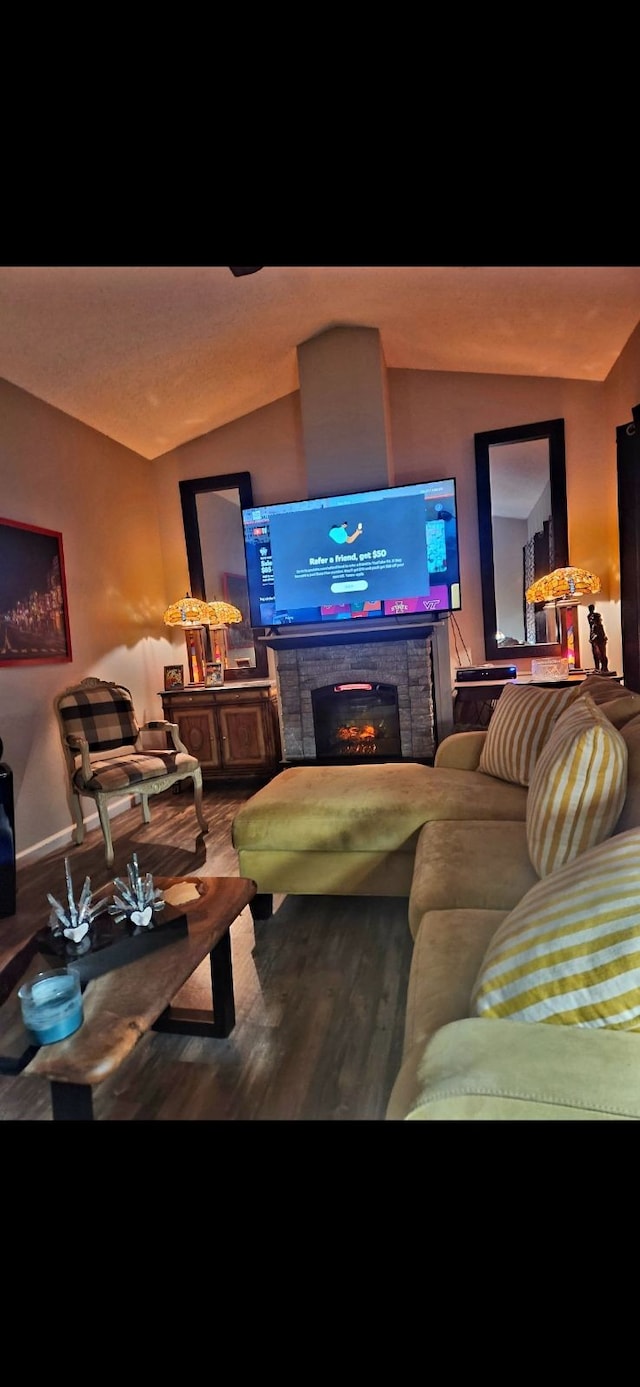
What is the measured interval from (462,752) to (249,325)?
2.95m

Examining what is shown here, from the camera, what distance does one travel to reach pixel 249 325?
375 cm

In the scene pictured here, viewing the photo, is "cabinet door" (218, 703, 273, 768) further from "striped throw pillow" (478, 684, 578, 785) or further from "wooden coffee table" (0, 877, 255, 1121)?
"wooden coffee table" (0, 877, 255, 1121)

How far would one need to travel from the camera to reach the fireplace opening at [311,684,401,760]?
4.65 m

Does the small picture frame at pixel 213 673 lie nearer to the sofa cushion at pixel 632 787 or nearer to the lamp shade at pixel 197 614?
the lamp shade at pixel 197 614

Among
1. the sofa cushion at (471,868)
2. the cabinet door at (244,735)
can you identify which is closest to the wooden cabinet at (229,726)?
the cabinet door at (244,735)

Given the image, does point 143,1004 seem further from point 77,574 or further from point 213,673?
point 213,673

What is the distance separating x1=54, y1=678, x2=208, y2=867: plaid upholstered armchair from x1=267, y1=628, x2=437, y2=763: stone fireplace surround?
1.02 m

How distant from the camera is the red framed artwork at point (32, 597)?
3.39 meters

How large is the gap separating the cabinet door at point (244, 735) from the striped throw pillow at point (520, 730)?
7.80 ft

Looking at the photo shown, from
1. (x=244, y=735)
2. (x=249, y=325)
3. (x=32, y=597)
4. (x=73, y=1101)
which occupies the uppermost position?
(x=249, y=325)

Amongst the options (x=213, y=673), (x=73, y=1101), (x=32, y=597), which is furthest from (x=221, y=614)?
(x=73, y=1101)

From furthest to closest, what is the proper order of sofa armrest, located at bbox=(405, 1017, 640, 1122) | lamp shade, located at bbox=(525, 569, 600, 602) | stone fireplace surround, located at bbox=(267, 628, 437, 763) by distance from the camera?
stone fireplace surround, located at bbox=(267, 628, 437, 763) → lamp shade, located at bbox=(525, 569, 600, 602) → sofa armrest, located at bbox=(405, 1017, 640, 1122)

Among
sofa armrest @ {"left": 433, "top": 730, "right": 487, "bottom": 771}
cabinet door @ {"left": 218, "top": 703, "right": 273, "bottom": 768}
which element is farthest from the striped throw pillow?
cabinet door @ {"left": 218, "top": 703, "right": 273, "bottom": 768}
